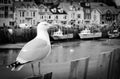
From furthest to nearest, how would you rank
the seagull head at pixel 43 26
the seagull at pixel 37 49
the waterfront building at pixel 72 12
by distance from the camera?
the waterfront building at pixel 72 12
the seagull head at pixel 43 26
the seagull at pixel 37 49

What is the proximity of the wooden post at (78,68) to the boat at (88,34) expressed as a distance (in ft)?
1.17

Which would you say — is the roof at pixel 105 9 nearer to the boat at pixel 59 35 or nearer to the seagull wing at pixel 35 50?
the boat at pixel 59 35

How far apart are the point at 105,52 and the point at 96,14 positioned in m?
0.54

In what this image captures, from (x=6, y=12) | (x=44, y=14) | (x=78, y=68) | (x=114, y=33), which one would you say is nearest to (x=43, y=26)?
(x=44, y=14)

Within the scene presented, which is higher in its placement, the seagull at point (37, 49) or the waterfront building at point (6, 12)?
the waterfront building at point (6, 12)

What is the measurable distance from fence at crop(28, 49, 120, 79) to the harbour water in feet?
0.26

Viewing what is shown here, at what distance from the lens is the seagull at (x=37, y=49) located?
2.76m

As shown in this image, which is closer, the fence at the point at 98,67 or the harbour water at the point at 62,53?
the harbour water at the point at 62,53

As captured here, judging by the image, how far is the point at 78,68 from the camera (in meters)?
3.11

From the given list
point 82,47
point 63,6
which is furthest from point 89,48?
point 63,6

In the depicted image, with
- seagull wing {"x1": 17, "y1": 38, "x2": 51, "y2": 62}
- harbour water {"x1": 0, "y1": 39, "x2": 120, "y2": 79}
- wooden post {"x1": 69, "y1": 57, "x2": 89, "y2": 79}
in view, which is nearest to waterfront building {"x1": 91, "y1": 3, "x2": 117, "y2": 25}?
harbour water {"x1": 0, "y1": 39, "x2": 120, "y2": 79}

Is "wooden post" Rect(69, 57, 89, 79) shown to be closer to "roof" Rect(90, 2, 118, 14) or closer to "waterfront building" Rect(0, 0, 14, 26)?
"roof" Rect(90, 2, 118, 14)

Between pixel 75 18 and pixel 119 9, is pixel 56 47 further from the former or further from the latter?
pixel 119 9

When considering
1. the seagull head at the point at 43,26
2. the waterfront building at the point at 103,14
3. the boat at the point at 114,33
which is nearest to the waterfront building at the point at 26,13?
the seagull head at the point at 43,26
